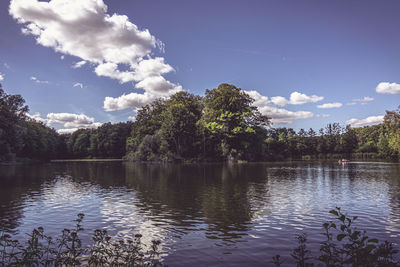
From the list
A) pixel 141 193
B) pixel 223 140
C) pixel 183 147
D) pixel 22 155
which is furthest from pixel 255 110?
pixel 22 155

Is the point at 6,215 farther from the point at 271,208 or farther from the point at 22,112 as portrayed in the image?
the point at 22,112

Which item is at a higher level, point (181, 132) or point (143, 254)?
point (181, 132)

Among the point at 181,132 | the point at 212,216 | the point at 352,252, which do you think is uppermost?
the point at 181,132

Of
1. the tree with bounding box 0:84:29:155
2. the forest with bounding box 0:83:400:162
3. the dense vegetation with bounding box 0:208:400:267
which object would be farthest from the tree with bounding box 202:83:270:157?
the dense vegetation with bounding box 0:208:400:267

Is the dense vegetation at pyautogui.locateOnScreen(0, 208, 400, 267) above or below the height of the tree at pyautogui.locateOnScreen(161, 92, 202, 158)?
below

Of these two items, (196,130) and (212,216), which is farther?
(196,130)

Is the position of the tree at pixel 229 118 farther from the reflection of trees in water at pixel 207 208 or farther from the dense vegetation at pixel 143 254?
the dense vegetation at pixel 143 254

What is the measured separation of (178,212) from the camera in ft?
53.0

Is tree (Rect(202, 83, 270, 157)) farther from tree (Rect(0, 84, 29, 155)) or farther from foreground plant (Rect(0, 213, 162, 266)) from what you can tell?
foreground plant (Rect(0, 213, 162, 266))

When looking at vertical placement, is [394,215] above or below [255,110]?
below

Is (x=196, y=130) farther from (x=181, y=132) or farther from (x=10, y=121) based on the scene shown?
(x=10, y=121)

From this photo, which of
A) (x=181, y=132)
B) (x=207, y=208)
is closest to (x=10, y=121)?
(x=181, y=132)

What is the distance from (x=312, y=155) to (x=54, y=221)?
146741 mm

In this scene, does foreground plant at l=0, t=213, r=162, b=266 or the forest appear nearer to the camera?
foreground plant at l=0, t=213, r=162, b=266
